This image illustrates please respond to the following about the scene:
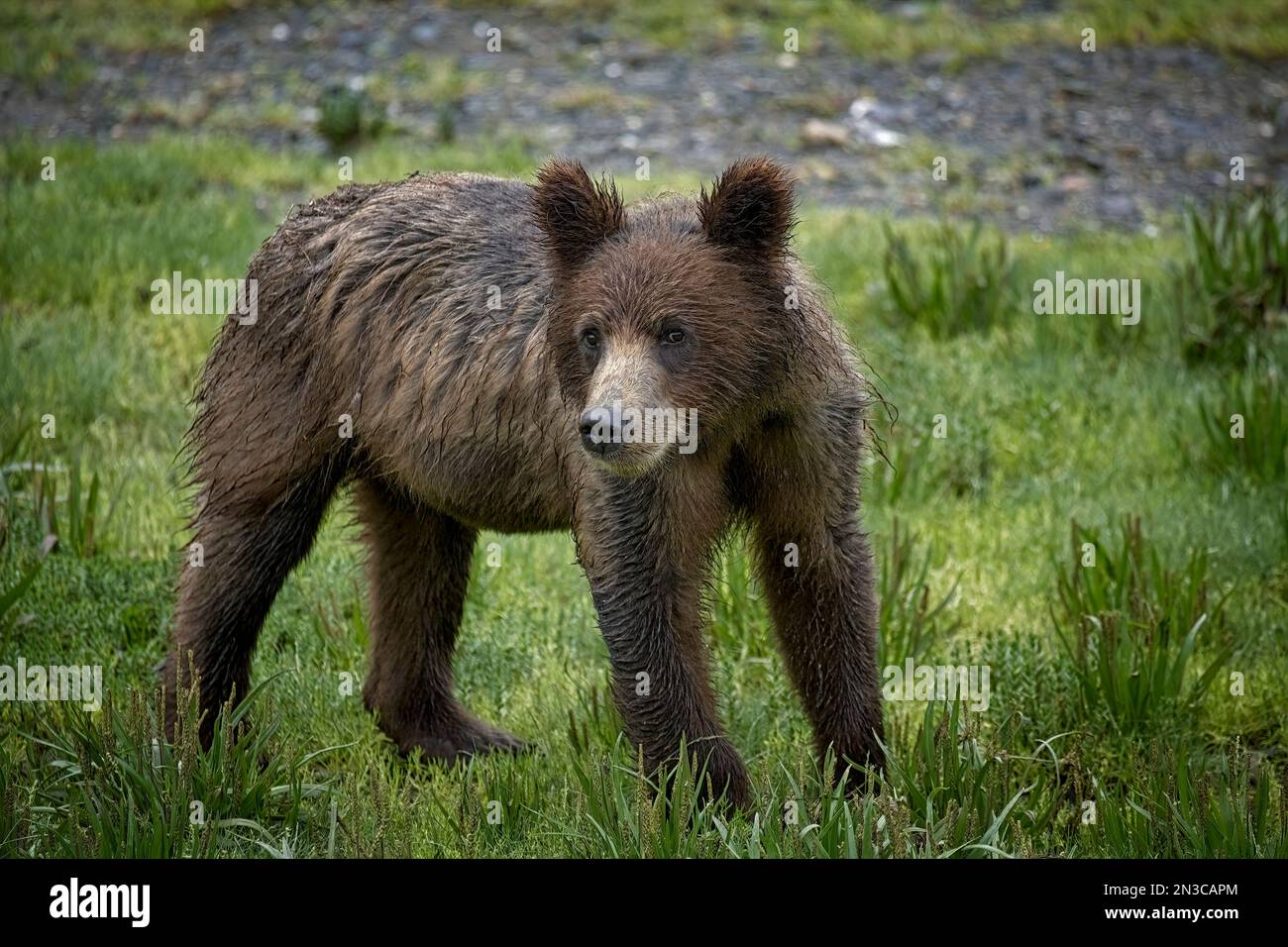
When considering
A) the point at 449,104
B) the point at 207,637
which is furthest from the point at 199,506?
the point at 449,104

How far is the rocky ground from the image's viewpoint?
12.0 meters

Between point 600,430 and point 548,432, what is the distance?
79cm

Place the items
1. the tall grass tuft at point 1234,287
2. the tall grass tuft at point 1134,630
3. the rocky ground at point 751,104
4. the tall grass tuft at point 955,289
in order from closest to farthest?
the tall grass tuft at point 1134,630 → the tall grass tuft at point 1234,287 → the tall grass tuft at point 955,289 → the rocky ground at point 751,104

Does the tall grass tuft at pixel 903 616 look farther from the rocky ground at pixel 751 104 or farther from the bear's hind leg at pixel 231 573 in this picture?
the rocky ground at pixel 751 104

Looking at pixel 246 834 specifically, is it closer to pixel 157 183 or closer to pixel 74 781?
pixel 74 781

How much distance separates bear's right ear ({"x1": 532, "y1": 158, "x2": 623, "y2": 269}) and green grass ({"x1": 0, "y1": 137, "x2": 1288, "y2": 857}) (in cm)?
91

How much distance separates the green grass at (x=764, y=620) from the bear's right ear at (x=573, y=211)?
0.91m

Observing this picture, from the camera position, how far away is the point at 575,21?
1518 cm

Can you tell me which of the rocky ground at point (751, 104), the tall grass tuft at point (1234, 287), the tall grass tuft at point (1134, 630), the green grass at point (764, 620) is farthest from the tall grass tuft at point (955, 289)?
the tall grass tuft at point (1134, 630)

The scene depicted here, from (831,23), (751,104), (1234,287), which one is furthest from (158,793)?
(831,23)

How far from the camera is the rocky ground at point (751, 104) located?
1204cm

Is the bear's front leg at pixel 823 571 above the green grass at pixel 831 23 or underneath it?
underneath

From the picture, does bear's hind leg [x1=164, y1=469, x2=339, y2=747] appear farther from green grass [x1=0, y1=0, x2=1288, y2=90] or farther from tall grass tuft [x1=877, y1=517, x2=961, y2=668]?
green grass [x1=0, y1=0, x2=1288, y2=90]

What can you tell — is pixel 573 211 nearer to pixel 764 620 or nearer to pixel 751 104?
pixel 764 620
